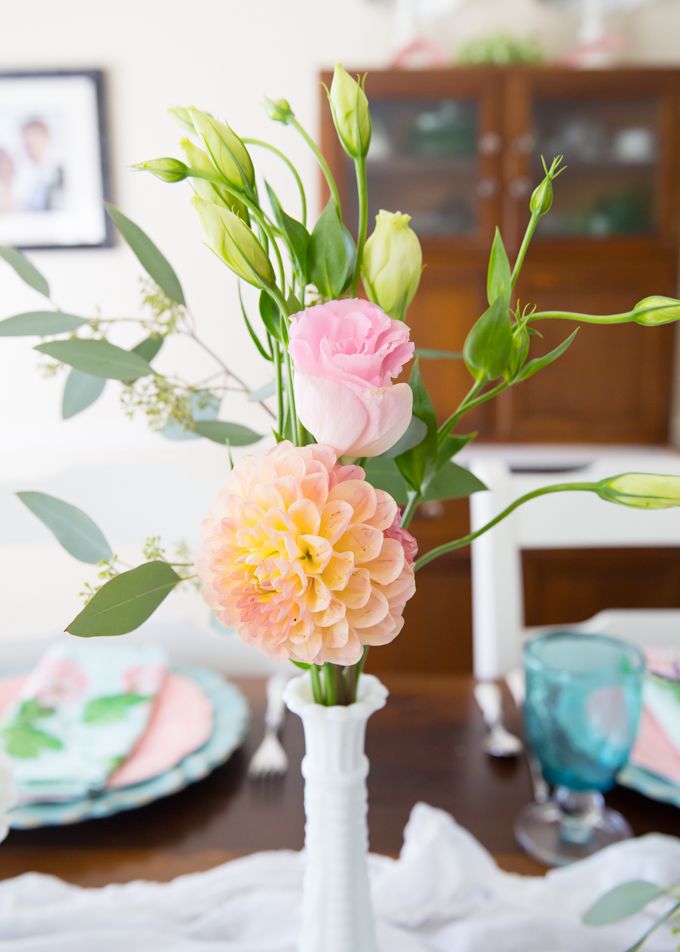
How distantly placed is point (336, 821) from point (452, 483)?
184 mm

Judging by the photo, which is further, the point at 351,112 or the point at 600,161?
the point at 600,161

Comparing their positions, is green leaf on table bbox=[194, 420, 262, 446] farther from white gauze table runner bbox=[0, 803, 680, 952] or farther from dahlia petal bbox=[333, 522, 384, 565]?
white gauze table runner bbox=[0, 803, 680, 952]

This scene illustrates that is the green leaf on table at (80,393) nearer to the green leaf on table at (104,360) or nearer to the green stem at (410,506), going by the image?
the green leaf on table at (104,360)

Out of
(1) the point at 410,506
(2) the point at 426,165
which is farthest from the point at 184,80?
(1) the point at 410,506

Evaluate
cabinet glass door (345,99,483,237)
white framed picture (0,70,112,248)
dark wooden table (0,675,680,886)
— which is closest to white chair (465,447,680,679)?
dark wooden table (0,675,680,886)

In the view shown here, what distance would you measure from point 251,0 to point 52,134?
78 centimetres

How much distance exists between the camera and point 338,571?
29 centimetres

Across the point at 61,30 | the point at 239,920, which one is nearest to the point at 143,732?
the point at 239,920

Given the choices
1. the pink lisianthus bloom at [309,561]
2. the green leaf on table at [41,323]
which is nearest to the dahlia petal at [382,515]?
the pink lisianthus bloom at [309,561]

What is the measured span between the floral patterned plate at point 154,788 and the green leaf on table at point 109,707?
8 cm

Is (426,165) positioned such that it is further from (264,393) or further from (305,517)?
(305,517)

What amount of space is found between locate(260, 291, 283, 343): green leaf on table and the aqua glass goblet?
0.37m

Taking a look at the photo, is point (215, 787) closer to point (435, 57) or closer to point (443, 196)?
point (443, 196)

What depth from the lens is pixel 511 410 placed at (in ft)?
7.56
